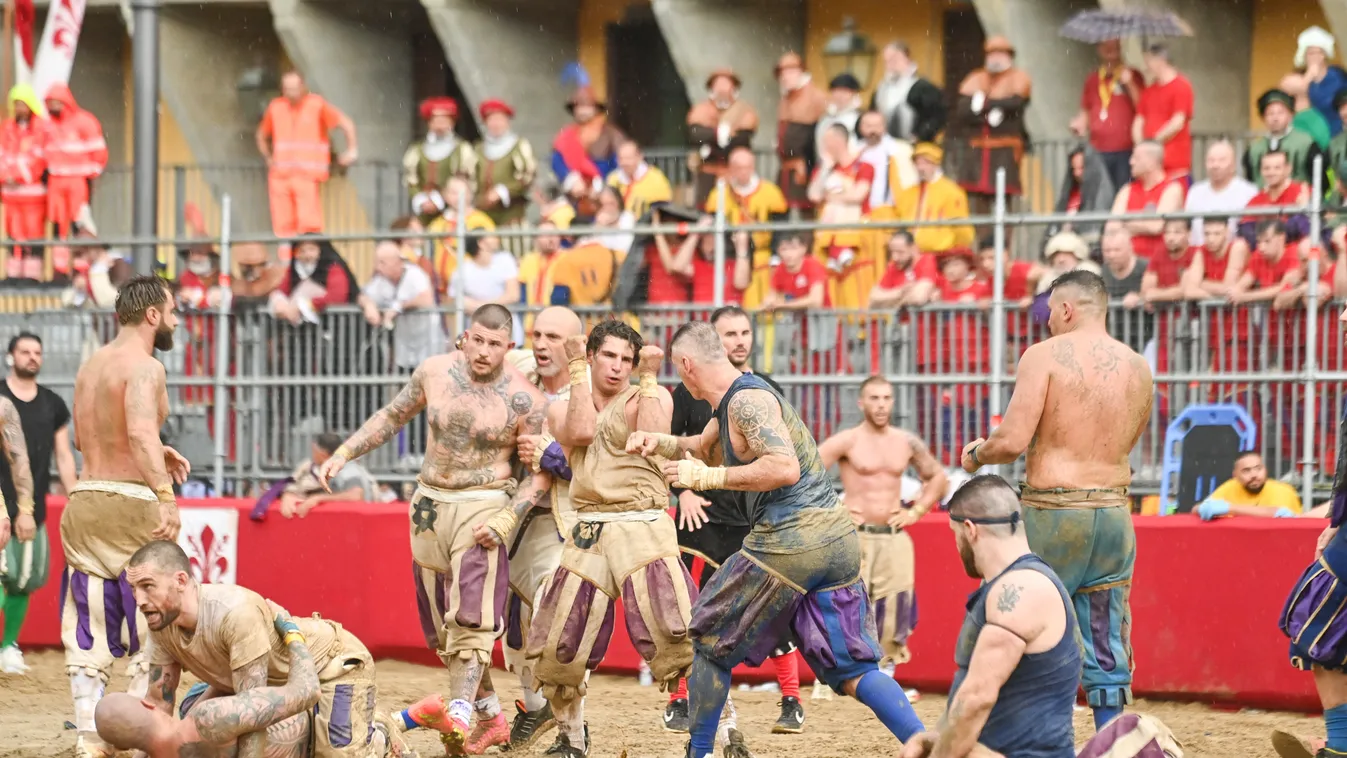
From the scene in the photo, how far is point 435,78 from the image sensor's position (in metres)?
22.0

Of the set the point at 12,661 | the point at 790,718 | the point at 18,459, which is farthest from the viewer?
the point at 12,661

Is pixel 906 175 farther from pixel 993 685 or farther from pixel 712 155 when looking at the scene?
pixel 993 685

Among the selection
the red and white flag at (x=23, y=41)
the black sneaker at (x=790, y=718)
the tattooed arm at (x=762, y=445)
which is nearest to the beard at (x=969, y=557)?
the tattooed arm at (x=762, y=445)

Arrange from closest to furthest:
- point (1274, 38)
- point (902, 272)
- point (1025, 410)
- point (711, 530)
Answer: point (1025, 410) < point (711, 530) < point (902, 272) < point (1274, 38)

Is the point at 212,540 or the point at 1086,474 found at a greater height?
the point at 1086,474

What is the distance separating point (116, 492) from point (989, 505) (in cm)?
482

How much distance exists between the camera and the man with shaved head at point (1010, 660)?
236 inches

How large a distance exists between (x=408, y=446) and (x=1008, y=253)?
13.8 feet

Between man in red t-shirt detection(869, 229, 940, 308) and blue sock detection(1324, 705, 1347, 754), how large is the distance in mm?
4806

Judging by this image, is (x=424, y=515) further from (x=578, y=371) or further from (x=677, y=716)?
(x=677, y=716)

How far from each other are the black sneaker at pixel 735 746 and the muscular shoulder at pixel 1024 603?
10.3 ft

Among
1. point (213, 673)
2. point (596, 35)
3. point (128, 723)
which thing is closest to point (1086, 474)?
point (213, 673)

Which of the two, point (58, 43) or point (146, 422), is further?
point (58, 43)

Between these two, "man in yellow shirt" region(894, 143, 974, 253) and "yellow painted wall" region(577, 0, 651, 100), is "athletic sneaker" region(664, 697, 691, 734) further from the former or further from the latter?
"yellow painted wall" region(577, 0, 651, 100)
